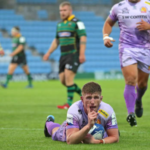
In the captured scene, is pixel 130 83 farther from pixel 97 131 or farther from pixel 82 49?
pixel 82 49

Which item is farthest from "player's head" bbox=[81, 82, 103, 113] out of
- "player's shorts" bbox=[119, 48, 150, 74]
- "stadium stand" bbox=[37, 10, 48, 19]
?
"stadium stand" bbox=[37, 10, 48, 19]

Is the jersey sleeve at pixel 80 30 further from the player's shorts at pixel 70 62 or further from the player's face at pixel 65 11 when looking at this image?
the player's shorts at pixel 70 62

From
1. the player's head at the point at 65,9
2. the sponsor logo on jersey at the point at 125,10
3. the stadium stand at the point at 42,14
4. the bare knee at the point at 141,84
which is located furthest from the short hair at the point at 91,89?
the stadium stand at the point at 42,14

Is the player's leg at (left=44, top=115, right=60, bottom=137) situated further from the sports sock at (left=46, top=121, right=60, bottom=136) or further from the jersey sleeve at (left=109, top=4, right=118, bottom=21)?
the jersey sleeve at (left=109, top=4, right=118, bottom=21)

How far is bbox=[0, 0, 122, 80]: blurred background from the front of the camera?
29203 mm

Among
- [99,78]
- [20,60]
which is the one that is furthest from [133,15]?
[99,78]

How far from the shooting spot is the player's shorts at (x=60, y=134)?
17.6 ft

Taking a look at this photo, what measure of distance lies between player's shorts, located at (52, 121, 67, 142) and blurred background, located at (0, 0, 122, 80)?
2218cm

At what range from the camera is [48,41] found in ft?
104

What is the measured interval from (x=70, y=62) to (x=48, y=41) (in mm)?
21529

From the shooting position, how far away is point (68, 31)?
1044 centimetres

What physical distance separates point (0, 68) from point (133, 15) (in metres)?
22.1

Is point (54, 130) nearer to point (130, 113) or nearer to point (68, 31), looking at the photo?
point (130, 113)

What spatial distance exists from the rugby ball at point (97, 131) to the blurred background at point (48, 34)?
2262 cm
